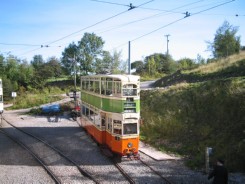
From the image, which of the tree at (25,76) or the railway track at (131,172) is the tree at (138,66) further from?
the railway track at (131,172)

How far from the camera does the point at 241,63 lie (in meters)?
26.9

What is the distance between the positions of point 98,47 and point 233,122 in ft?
140

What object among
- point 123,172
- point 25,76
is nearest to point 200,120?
point 123,172

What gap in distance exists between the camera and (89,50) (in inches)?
2226

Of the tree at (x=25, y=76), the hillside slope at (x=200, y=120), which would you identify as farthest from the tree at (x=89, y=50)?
the hillside slope at (x=200, y=120)

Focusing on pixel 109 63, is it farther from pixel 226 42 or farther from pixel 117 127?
pixel 117 127

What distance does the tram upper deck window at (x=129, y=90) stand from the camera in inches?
618

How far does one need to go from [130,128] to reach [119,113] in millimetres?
1050

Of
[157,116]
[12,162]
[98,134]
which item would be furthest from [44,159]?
[157,116]

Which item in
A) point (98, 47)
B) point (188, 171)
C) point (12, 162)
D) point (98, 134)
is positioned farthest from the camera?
point (98, 47)

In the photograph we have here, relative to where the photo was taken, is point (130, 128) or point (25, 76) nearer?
point (130, 128)

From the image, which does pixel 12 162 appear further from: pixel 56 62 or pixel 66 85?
pixel 56 62

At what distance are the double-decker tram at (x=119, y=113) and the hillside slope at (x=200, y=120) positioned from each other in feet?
11.5

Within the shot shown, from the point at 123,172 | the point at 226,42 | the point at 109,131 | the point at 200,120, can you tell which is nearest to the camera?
the point at 123,172
